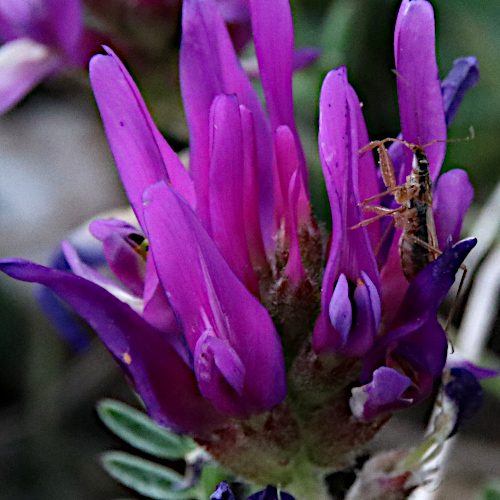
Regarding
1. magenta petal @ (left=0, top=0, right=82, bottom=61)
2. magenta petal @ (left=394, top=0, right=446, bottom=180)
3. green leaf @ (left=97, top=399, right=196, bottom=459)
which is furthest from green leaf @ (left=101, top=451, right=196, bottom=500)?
magenta petal @ (left=0, top=0, right=82, bottom=61)

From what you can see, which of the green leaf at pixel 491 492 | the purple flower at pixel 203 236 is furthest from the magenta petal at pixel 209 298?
the green leaf at pixel 491 492

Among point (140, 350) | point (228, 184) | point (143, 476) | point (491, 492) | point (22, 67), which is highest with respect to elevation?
point (22, 67)

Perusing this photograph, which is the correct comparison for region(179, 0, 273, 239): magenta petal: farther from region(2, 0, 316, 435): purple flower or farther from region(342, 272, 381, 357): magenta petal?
region(342, 272, 381, 357): magenta petal

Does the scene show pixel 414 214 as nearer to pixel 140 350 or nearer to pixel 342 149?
pixel 342 149

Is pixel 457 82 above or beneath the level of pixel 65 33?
beneath

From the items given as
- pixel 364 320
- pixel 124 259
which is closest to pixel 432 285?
pixel 364 320
